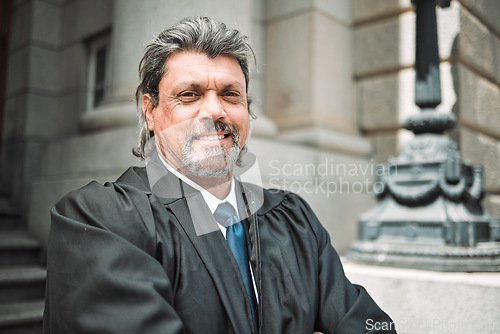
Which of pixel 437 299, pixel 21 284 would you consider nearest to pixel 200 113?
pixel 437 299

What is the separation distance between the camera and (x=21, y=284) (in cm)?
391

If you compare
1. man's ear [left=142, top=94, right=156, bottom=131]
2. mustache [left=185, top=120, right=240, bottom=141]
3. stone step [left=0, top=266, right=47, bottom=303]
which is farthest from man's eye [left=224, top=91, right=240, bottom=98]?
stone step [left=0, top=266, right=47, bottom=303]

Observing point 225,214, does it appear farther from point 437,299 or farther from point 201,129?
point 437,299

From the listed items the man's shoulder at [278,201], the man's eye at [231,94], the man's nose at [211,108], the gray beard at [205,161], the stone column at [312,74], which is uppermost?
the stone column at [312,74]

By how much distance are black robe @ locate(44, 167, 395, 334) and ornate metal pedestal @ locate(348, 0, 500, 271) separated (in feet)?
5.24

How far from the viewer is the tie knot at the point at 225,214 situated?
1870 mm

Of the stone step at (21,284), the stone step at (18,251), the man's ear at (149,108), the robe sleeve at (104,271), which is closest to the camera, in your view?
the robe sleeve at (104,271)

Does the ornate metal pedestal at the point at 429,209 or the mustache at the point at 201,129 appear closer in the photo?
the mustache at the point at 201,129

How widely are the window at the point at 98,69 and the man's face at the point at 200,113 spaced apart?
4.08 meters

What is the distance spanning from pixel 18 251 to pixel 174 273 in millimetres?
3470

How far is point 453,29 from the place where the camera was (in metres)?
4.85

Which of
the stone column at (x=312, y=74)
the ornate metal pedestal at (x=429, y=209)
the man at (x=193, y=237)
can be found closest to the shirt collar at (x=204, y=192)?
the man at (x=193, y=237)

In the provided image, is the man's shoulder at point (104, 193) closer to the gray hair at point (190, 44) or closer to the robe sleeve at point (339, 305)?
the gray hair at point (190, 44)

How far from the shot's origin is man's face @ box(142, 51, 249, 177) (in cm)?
184
